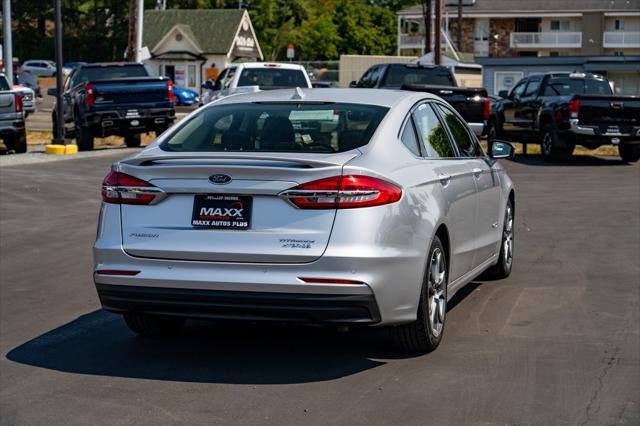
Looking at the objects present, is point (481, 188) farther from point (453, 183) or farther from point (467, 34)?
point (467, 34)

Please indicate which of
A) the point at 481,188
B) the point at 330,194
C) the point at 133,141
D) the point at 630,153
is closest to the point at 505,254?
the point at 481,188

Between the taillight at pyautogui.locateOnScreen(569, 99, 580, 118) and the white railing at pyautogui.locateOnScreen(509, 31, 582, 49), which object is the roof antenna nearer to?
the taillight at pyautogui.locateOnScreen(569, 99, 580, 118)

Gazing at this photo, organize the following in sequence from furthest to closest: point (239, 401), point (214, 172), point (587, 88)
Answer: point (587, 88) → point (214, 172) → point (239, 401)

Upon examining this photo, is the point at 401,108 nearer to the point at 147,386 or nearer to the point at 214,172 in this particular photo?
the point at 214,172

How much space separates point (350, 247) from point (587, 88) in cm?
2071

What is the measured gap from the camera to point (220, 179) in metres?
6.64

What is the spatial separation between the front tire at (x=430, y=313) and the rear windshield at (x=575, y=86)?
19272 millimetres

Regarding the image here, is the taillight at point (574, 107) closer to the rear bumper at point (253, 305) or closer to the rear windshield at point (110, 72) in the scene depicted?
the rear windshield at point (110, 72)

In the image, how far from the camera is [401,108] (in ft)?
25.2

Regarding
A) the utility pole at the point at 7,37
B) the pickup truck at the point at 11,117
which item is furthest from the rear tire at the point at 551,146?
the utility pole at the point at 7,37

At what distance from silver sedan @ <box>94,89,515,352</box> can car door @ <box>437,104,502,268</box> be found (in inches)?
46.1

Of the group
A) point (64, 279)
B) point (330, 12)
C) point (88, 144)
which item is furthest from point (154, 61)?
point (64, 279)

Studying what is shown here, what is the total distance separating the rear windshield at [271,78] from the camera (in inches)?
1079

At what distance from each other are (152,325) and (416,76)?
67.6 ft
